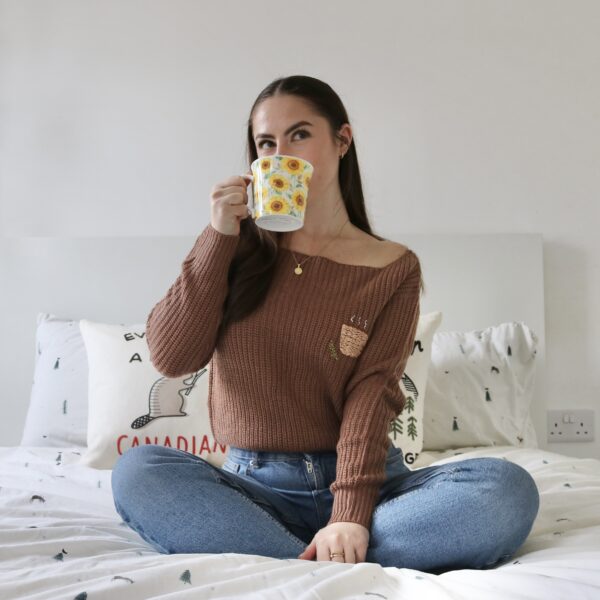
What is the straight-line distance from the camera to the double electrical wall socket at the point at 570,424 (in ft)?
7.42

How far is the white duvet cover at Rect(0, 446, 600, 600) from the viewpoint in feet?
2.83

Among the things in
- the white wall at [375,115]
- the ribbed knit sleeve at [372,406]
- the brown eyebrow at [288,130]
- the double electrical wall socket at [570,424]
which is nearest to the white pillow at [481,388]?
the double electrical wall socket at [570,424]

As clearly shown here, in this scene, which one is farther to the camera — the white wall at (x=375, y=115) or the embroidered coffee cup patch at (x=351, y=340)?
the white wall at (x=375, y=115)

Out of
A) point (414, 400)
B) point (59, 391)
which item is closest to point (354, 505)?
point (414, 400)

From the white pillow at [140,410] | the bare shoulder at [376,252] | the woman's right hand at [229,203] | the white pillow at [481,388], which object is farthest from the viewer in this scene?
the white pillow at [481,388]

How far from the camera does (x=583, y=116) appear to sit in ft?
7.52

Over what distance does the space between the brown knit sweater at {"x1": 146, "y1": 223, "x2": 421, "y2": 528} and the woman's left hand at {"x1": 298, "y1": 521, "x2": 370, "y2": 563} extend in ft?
0.48

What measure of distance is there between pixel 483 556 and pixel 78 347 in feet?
4.02

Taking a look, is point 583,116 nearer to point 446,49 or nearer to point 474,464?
point 446,49

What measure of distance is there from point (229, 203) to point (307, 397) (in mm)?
311

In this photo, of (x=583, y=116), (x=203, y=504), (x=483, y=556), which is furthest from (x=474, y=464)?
(x=583, y=116)

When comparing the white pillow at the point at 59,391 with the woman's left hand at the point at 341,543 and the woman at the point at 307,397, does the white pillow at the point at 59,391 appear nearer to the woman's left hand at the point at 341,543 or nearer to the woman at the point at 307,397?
the woman at the point at 307,397

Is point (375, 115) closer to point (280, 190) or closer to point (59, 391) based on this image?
point (59, 391)

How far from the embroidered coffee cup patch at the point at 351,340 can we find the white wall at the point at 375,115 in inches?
Result: 40.5
